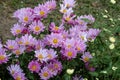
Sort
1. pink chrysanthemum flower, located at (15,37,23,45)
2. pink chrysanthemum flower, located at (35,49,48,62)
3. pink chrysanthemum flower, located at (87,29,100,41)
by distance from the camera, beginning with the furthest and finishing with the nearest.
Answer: pink chrysanthemum flower, located at (87,29,100,41), pink chrysanthemum flower, located at (15,37,23,45), pink chrysanthemum flower, located at (35,49,48,62)

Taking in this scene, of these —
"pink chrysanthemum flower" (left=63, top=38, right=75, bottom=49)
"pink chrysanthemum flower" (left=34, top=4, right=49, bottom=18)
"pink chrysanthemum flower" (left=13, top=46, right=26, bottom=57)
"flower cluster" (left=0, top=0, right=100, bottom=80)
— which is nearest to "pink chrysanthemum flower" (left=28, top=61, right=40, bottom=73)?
"flower cluster" (left=0, top=0, right=100, bottom=80)

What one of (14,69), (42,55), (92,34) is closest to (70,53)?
(42,55)

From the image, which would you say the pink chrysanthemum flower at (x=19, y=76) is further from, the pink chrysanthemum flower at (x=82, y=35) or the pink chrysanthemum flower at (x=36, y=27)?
the pink chrysanthemum flower at (x=82, y=35)

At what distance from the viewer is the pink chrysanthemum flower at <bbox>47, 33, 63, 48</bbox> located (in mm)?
2818

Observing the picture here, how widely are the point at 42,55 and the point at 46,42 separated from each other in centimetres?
14

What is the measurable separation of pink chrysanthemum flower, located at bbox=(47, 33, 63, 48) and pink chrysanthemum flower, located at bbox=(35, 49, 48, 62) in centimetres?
9

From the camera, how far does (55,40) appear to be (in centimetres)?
283

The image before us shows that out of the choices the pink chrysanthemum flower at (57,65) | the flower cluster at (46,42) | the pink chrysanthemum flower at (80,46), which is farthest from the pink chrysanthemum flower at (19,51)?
the pink chrysanthemum flower at (80,46)

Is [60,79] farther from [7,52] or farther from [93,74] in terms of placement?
[7,52]

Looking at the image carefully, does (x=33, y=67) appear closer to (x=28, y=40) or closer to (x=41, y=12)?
(x=28, y=40)

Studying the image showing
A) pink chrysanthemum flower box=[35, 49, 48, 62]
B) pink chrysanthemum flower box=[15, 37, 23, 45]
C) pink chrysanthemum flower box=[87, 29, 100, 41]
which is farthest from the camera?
pink chrysanthemum flower box=[87, 29, 100, 41]

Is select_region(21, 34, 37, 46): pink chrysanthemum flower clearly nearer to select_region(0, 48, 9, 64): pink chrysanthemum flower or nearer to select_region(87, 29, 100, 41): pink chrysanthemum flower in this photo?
select_region(0, 48, 9, 64): pink chrysanthemum flower

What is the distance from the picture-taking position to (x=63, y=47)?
2828 millimetres

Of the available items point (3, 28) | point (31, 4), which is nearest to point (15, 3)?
point (31, 4)
